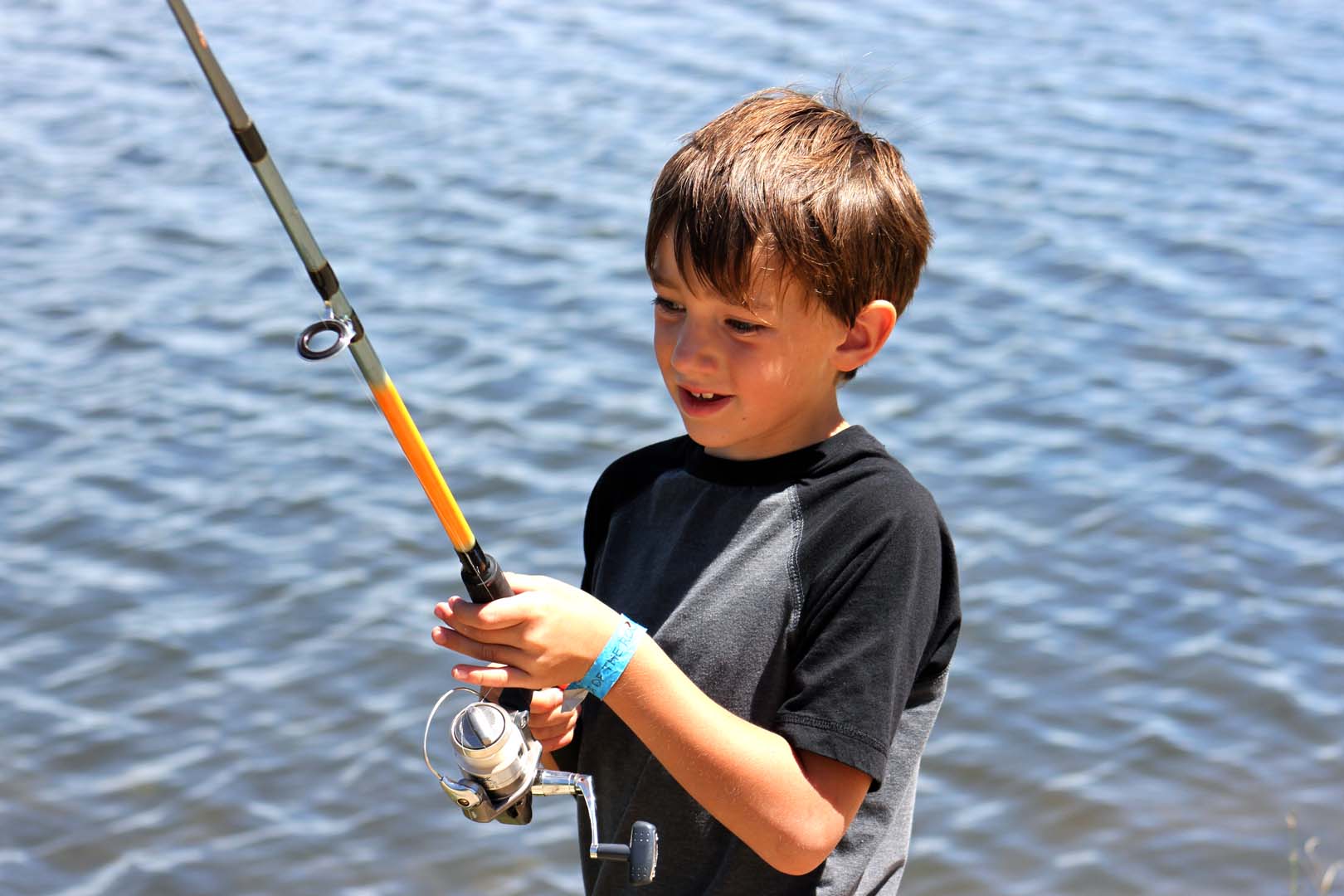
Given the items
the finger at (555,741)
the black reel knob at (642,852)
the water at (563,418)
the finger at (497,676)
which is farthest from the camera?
the water at (563,418)

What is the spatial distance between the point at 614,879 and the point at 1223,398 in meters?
4.45

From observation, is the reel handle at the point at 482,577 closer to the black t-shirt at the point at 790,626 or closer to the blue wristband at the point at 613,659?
the blue wristband at the point at 613,659

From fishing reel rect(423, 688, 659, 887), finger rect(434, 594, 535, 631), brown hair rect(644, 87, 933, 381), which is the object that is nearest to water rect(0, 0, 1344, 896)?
brown hair rect(644, 87, 933, 381)

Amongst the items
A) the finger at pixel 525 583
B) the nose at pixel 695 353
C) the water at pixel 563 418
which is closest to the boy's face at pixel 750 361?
the nose at pixel 695 353

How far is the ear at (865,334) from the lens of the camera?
1.83m

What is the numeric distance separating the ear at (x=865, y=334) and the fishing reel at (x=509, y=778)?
566 millimetres

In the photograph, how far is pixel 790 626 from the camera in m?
1.70

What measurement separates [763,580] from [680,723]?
0.21 m

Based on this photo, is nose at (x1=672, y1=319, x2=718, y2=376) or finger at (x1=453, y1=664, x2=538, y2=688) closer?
finger at (x1=453, y1=664, x2=538, y2=688)

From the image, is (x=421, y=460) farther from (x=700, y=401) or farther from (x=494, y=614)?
(x=700, y=401)

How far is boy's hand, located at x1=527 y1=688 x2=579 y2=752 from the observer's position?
1769 mm

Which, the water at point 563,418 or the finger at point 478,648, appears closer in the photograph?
the finger at point 478,648

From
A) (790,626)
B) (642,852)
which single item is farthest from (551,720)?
(790,626)

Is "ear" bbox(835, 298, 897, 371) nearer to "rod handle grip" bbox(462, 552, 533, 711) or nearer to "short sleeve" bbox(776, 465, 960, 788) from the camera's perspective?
"short sleeve" bbox(776, 465, 960, 788)
